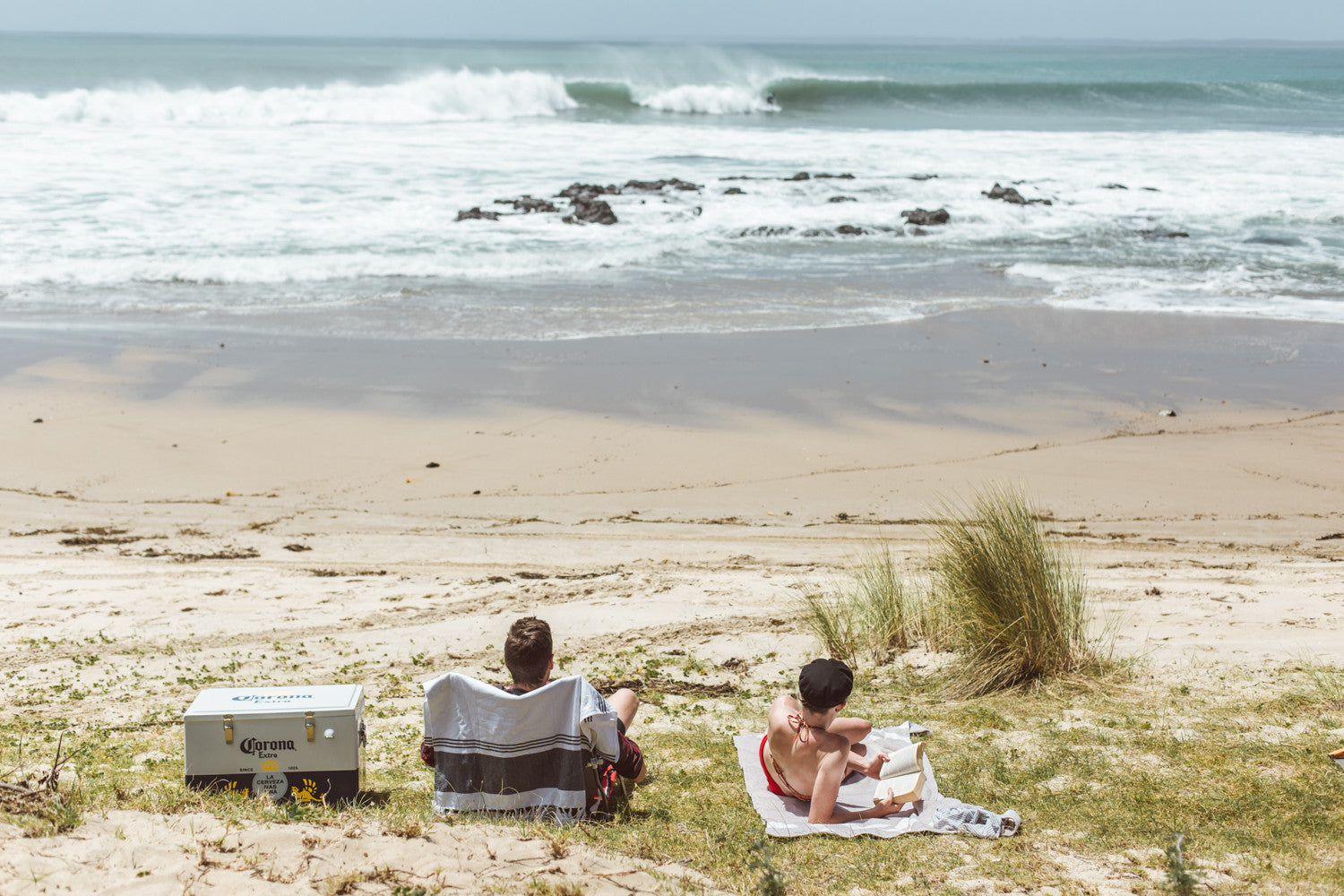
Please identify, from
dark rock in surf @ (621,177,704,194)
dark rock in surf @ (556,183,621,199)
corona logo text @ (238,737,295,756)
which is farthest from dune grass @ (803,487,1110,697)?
dark rock in surf @ (621,177,704,194)

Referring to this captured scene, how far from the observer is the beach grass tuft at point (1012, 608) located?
521 centimetres

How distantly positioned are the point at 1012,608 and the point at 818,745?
5.59 feet

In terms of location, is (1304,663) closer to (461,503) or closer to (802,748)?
(802,748)

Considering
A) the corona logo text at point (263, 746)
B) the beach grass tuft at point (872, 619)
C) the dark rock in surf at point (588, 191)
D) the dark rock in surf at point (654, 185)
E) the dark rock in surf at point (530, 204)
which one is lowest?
the beach grass tuft at point (872, 619)

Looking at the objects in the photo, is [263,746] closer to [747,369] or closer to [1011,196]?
[747,369]

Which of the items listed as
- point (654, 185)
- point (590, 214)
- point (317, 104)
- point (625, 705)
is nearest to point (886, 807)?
point (625, 705)

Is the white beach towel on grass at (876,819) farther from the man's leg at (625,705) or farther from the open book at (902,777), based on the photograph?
the man's leg at (625,705)

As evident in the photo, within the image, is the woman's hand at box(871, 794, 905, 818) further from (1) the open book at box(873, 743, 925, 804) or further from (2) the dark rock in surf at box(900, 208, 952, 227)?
(2) the dark rock in surf at box(900, 208, 952, 227)

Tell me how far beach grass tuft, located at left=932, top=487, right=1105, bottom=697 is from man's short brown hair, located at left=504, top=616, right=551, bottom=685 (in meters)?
2.26

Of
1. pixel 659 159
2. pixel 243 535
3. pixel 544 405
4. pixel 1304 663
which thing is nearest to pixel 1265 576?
pixel 1304 663

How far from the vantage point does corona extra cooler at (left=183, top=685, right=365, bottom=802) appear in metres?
3.76

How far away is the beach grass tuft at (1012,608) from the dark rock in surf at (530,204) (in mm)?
17682

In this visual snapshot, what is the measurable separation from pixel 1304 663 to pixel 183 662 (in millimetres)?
5549

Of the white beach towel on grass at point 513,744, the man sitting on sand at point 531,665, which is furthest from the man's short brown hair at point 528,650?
the white beach towel on grass at point 513,744
